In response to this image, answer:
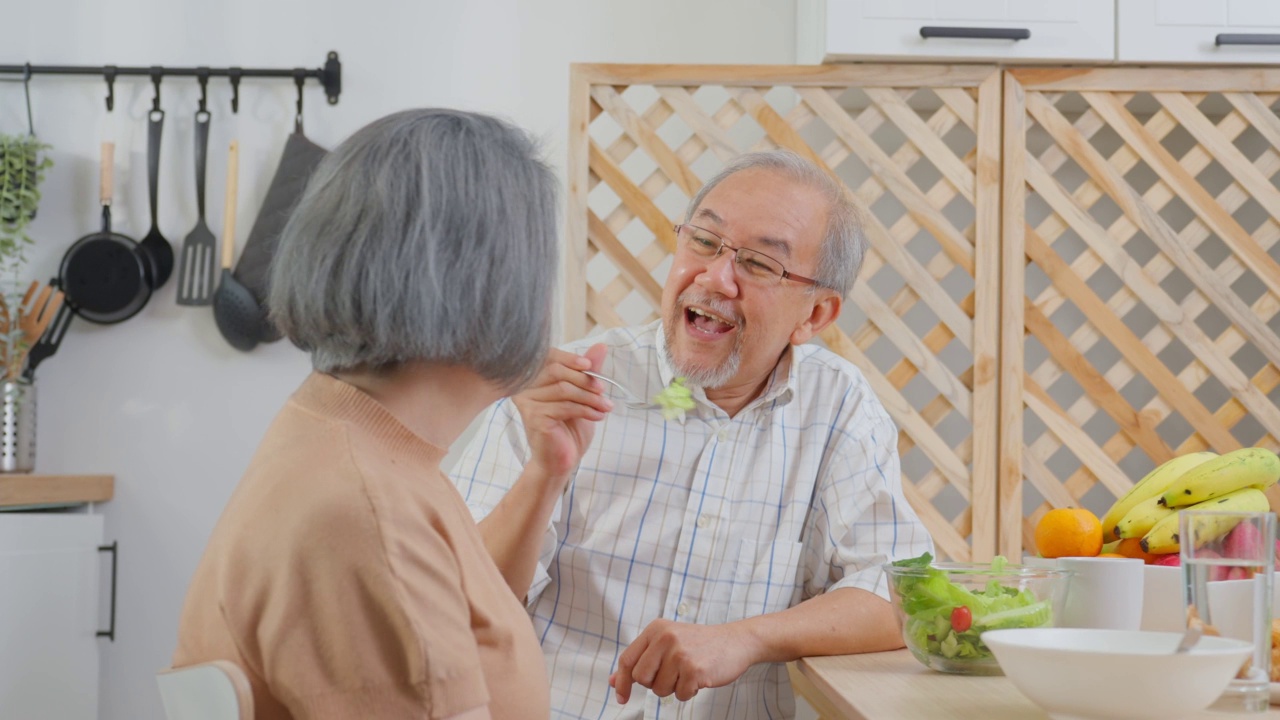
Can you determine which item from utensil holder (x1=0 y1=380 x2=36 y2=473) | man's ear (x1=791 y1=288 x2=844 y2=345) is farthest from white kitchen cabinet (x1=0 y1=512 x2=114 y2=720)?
man's ear (x1=791 y1=288 x2=844 y2=345)

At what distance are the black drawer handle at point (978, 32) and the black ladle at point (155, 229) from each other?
5.03 ft

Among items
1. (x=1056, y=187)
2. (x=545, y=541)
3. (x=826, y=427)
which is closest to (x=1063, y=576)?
(x=826, y=427)

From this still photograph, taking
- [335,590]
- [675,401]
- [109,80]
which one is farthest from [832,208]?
[109,80]

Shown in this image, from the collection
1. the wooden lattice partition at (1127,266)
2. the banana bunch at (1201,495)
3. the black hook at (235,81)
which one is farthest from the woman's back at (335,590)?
the black hook at (235,81)

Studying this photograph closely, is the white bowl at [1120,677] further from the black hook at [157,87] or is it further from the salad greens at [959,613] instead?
the black hook at [157,87]

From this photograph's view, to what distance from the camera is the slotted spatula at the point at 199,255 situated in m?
2.44

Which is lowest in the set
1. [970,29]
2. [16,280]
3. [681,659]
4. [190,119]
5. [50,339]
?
[681,659]

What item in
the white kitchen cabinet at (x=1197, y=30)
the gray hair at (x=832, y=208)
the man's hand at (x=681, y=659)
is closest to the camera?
the man's hand at (x=681, y=659)

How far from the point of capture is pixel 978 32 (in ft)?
6.93

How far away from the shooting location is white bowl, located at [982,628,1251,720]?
706 millimetres

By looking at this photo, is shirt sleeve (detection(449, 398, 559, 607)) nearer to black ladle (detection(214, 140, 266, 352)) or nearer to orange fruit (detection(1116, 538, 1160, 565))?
orange fruit (detection(1116, 538, 1160, 565))

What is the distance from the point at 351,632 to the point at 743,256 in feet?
3.05

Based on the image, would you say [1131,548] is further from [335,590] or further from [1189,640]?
[335,590]

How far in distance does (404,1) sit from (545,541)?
4.99 feet
